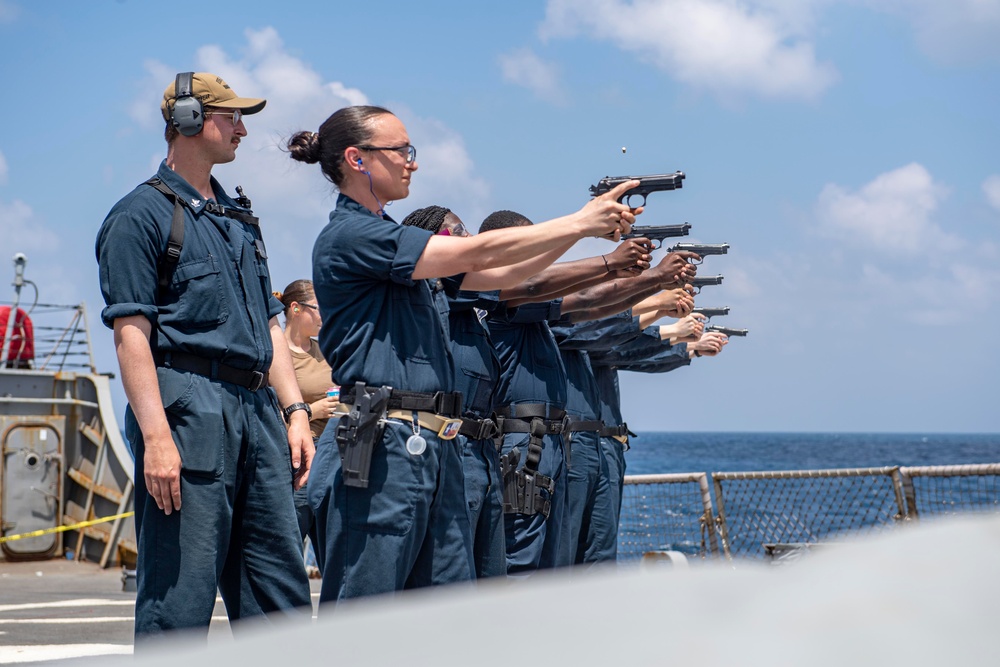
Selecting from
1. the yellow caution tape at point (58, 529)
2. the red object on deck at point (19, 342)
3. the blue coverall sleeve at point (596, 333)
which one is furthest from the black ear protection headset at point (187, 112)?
the red object on deck at point (19, 342)

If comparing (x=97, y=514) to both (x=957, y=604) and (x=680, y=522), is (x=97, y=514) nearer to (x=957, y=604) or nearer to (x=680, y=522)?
(x=680, y=522)

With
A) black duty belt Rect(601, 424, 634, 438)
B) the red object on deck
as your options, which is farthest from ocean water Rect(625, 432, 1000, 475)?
black duty belt Rect(601, 424, 634, 438)

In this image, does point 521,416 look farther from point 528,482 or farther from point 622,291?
point 622,291

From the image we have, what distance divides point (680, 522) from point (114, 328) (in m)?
7.42

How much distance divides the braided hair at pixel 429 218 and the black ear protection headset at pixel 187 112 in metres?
1.50

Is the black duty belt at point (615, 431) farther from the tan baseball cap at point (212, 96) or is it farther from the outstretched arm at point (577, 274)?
the tan baseball cap at point (212, 96)

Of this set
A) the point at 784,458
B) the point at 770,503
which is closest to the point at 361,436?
the point at 770,503

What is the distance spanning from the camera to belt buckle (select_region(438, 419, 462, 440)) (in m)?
3.74

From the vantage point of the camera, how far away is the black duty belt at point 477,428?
4.24 meters

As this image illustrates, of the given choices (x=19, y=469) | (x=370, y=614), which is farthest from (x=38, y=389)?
(x=370, y=614)

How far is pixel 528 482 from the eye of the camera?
5.68 metres

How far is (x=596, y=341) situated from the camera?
6625 mm

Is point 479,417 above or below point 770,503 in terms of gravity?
above

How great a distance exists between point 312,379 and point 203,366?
2986mm
